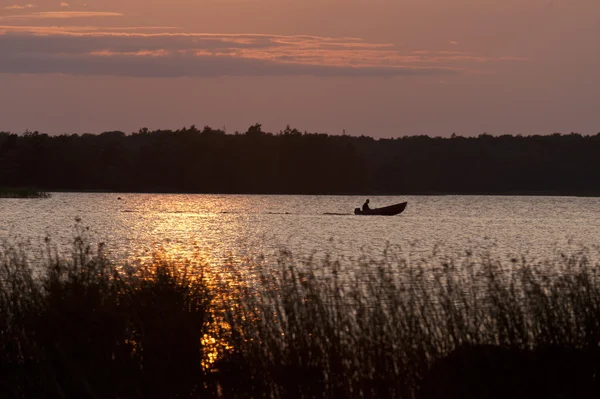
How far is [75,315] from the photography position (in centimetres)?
1354

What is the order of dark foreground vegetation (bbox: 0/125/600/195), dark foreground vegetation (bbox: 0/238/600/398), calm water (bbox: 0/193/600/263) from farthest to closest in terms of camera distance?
1. dark foreground vegetation (bbox: 0/125/600/195)
2. calm water (bbox: 0/193/600/263)
3. dark foreground vegetation (bbox: 0/238/600/398)

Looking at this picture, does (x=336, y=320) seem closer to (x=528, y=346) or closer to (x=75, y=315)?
(x=528, y=346)

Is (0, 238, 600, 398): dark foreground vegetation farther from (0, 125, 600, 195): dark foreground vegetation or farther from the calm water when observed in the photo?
(0, 125, 600, 195): dark foreground vegetation

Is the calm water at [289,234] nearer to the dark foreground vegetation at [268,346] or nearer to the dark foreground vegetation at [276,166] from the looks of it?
the dark foreground vegetation at [268,346]

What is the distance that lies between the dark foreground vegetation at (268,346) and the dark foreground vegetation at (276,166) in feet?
435

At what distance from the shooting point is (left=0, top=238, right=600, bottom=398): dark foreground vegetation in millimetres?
12750

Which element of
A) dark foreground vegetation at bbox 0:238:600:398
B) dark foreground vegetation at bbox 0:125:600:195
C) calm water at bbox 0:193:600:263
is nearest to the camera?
dark foreground vegetation at bbox 0:238:600:398

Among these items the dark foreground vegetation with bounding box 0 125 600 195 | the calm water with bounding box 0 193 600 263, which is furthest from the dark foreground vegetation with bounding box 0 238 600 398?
the dark foreground vegetation with bounding box 0 125 600 195

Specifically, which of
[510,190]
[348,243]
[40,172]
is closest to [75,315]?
[348,243]

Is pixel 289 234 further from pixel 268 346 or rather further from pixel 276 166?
pixel 276 166

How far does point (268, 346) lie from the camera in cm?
1339

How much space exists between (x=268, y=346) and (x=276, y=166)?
483ft

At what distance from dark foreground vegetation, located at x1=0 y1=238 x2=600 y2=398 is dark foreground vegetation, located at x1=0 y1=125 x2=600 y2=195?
13268cm

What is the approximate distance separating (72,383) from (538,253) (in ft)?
105
